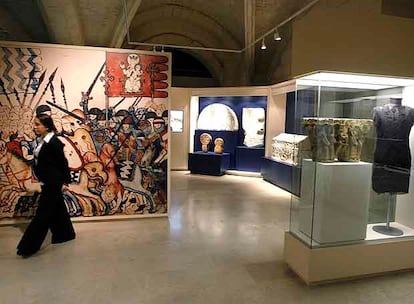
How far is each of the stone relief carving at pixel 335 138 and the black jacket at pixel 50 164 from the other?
9.68ft

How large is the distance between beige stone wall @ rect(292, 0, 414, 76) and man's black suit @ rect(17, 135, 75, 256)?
2940 millimetres

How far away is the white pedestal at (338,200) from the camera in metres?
2.95

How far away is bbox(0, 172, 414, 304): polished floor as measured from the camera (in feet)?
8.78

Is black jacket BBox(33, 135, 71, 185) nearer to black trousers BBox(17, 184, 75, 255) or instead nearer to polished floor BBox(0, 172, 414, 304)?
black trousers BBox(17, 184, 75, 255)

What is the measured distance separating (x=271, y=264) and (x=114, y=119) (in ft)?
10.00

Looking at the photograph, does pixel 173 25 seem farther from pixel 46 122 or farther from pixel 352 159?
pixel 352 159

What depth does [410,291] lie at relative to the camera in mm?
2812

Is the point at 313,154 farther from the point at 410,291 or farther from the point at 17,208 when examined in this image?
the point at 17,208

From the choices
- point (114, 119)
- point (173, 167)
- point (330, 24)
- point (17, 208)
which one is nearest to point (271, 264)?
point (330, 24)

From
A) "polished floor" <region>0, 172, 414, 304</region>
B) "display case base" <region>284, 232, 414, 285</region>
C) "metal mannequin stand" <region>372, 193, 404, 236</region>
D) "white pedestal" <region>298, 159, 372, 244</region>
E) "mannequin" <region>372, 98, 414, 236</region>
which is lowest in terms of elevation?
"polished floor" <region>0, 172, 414, 304</region>

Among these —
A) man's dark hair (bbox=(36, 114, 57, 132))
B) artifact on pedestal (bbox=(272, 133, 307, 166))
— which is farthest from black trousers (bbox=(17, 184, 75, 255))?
artifact on pedestal (bbox=(272, 133, 307, 166))

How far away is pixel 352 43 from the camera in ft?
9.34

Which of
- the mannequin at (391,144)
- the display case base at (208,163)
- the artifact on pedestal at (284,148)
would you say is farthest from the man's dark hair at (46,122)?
the display case base at (208,163)

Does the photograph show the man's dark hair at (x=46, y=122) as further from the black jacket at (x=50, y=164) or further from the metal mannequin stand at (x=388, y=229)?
the metal mannequin stand at (x=388, y=229)
